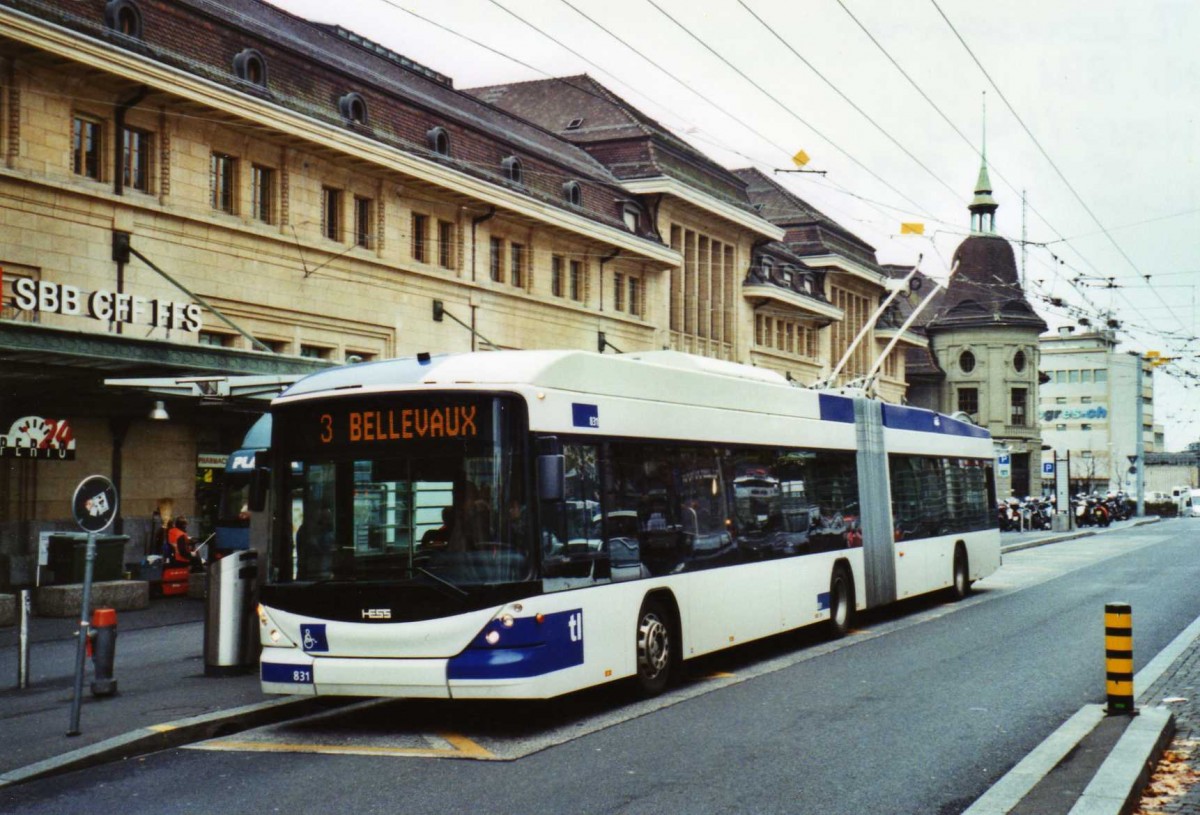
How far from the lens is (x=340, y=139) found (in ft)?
96.4

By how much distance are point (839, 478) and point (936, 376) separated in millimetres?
78431

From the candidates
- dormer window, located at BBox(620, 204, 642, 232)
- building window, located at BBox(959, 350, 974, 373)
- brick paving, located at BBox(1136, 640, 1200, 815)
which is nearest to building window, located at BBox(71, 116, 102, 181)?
brick paving, located at BBox(1136, 640, 1200, 815)

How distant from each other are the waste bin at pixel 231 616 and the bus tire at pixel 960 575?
40.8 feet

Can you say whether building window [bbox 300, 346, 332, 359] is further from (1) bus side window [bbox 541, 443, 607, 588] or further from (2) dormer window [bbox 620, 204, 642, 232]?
(1) bus side window [bbox 541, 443, 607, 588]

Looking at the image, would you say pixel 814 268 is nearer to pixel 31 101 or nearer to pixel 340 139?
pixel 340 139

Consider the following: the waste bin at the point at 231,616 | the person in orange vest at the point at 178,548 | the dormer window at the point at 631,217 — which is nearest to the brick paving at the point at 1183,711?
the waste bin at the point at 231,616

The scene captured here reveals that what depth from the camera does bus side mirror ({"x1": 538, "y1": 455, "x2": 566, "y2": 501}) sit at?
10227 millimetres

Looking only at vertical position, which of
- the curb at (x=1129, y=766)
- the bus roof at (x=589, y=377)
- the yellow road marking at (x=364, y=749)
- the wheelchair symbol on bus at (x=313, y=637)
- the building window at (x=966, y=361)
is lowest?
the yellow road marking at (x=364, y=749)

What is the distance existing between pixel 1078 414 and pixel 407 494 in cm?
14059

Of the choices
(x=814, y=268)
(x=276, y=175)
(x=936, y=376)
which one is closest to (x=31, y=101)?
(x=276, y=175)

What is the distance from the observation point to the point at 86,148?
82.2ft

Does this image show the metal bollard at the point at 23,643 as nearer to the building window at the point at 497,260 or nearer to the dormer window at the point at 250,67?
the dormer window at the point at 250,67

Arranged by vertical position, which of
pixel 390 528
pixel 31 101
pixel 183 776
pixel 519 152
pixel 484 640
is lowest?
pixel 183 776

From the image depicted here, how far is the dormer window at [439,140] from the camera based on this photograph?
109 ft
